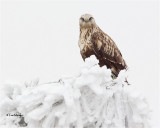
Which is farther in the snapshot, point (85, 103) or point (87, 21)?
point (87, 21)

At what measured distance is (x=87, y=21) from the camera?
73.2 inches

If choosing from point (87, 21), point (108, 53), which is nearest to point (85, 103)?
point (108, 53)

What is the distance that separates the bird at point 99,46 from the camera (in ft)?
5.99

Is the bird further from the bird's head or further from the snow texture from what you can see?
the snow texture

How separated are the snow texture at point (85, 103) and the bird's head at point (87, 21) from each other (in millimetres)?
408

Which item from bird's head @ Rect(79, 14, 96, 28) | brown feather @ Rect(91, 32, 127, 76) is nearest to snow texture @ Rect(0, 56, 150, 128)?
brown feather @ Rect(91, 32, 127, 76)

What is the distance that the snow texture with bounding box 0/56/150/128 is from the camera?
1.42 metres

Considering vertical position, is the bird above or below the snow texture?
above

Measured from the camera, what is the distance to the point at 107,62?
183cm

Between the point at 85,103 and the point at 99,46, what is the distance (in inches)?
17.0

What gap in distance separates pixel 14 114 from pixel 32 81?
21 cm

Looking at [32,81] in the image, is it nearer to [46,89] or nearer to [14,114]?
[14,114]

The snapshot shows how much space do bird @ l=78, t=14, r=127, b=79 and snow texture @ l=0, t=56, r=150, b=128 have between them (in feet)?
0.91

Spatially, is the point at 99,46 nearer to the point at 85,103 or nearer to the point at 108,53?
the point at 108,53
